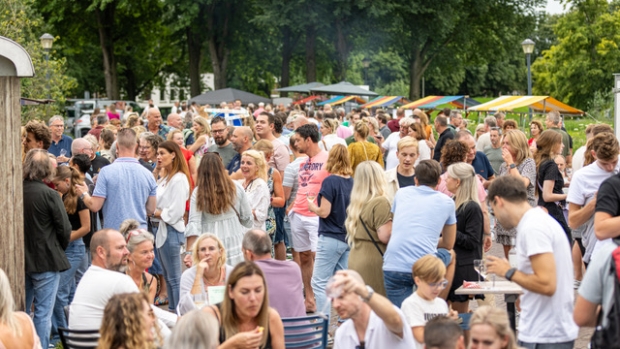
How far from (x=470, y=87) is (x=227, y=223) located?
8578 cm

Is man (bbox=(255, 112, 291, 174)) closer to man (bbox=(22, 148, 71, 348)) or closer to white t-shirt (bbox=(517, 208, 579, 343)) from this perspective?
man (bbox=(22, 148, 71, 348))

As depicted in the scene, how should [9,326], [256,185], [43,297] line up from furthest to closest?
[256,185], [43,297], [9,326]

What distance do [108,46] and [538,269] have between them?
1803 inches

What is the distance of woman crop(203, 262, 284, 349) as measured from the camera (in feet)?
17.8

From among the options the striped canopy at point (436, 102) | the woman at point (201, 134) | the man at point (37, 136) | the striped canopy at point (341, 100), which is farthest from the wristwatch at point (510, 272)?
the striped canopy at point (341, 100)

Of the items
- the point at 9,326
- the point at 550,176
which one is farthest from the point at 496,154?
the point at 9,326

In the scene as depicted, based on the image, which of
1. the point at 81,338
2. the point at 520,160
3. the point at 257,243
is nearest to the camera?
the point at 81,338

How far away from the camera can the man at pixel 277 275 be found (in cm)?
691

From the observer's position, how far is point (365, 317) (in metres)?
5.48

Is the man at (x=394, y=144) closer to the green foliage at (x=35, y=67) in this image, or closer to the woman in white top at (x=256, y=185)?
the woman in white top at (x=256, y=185)

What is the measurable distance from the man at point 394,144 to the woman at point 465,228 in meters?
5.26

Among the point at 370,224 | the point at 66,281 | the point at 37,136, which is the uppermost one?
the point at 37,136

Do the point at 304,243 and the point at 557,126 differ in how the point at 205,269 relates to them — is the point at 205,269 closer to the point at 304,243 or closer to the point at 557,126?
the point at 304,243

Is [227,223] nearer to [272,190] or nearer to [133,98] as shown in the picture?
[272,190]
